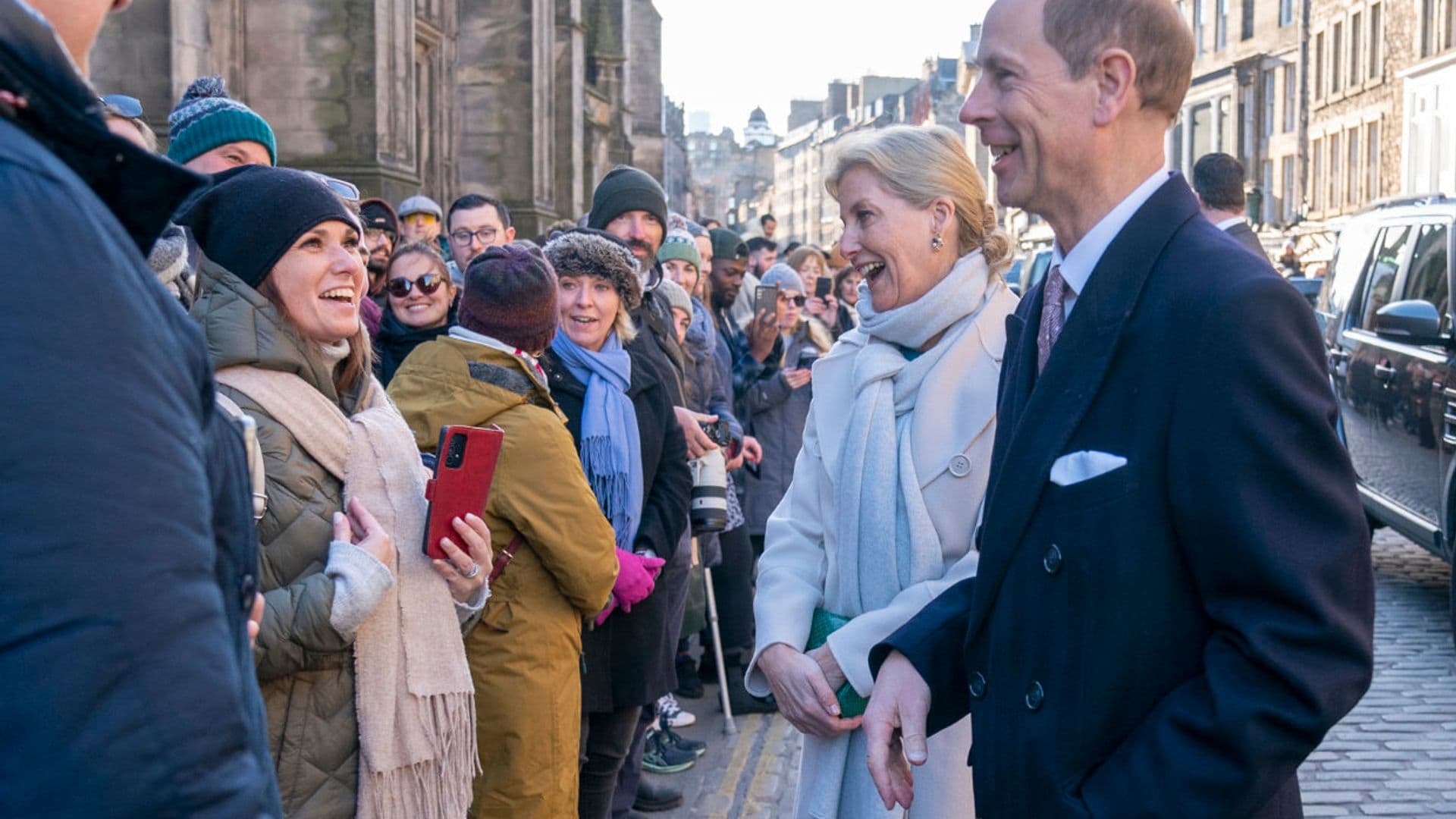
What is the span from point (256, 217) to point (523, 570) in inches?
53.6

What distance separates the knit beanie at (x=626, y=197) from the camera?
6.80 m

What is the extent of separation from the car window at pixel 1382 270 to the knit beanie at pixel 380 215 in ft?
20.5

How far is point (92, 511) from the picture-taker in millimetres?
1229

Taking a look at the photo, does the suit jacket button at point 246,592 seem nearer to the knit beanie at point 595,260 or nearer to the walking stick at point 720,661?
the knit beanie at point 595,260

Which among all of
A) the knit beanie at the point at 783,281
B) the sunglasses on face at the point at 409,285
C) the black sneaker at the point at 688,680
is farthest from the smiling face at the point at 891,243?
the knit beanie at the point at 783,281

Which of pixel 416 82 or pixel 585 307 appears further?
pixel 416 82

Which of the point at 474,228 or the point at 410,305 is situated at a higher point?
the point at 474,228

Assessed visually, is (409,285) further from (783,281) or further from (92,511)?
(92,511)

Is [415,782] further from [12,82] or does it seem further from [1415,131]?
[1415,131]

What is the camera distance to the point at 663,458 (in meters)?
5.50

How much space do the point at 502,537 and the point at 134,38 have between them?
8.49m

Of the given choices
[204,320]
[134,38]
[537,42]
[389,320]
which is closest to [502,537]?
[204,320]

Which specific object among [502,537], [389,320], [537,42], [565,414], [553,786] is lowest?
[553,786]

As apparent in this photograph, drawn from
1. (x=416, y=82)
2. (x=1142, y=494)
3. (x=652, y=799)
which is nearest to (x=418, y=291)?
(x=652, y=799)
